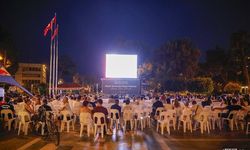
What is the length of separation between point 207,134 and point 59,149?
7164 millimetres

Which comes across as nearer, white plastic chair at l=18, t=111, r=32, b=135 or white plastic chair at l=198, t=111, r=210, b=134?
white plastic chair at l=18, t=111, r=32, b=135

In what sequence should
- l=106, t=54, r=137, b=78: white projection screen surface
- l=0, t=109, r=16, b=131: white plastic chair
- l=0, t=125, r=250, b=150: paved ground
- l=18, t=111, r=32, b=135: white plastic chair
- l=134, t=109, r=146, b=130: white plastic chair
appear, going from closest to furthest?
l=0, t=125, r=250, b=150: paved ground → l=18, t=111, r=32, b=135: white plastic chair → l=0, t=109, r=16, b=131: white plastic chair → l=134, t=109, r=146, b=130: white plastic chair → l=106, t=54, r=137, b=78: white projection screen surface

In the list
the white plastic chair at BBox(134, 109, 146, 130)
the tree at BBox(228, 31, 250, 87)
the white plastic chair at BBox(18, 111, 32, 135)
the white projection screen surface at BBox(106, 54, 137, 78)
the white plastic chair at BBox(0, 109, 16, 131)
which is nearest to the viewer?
the white plastic chair at BBox(18, 111, 32, 135)

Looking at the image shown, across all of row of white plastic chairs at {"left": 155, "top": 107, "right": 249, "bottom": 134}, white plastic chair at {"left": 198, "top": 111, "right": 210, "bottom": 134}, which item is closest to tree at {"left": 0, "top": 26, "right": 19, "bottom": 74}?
row of white plastic chairs at {"left": 155, "top": 107, "right": 249, "bottom": 134}

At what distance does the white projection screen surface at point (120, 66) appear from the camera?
108ft

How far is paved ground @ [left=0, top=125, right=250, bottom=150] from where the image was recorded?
11742 millimetres

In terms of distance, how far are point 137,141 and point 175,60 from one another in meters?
40.5

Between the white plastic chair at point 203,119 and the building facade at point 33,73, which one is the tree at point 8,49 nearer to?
the white plastic chair at point 203,119

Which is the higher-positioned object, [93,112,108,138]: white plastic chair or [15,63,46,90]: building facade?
[15,63,46,90]: building facade

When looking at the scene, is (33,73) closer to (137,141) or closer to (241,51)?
(241,51)

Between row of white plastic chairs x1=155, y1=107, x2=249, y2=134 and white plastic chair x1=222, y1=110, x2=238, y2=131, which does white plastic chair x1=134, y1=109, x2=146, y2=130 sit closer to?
row of white plastic chairs x1=155, y1=107, x2=249, y2=134

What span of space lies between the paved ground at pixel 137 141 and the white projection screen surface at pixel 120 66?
57.7ft

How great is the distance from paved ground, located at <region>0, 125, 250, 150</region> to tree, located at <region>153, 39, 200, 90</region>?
123 ft

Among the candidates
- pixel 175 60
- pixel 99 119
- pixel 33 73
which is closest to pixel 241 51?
pixel 175 60
